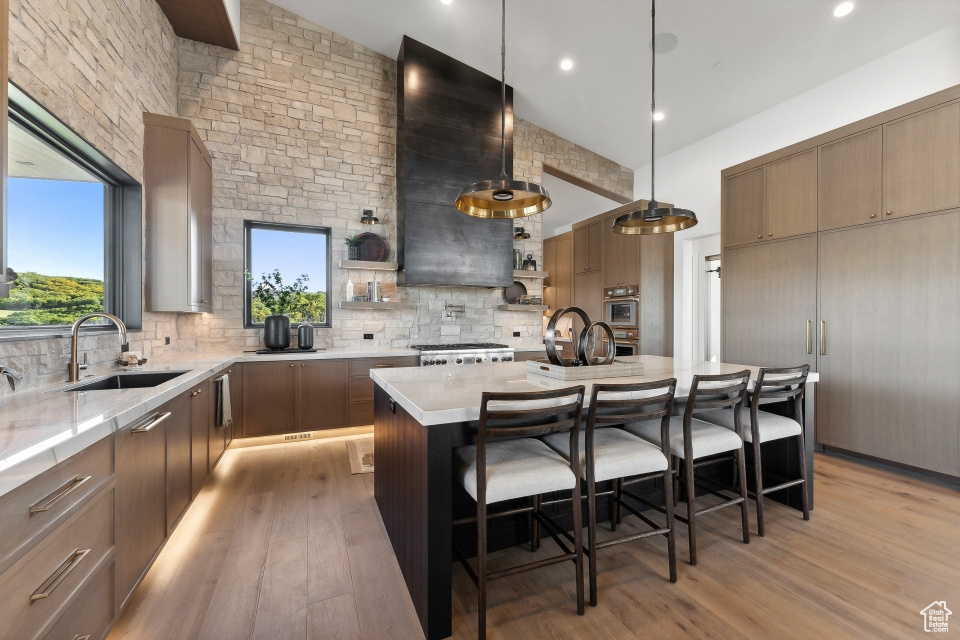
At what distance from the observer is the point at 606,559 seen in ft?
6.76

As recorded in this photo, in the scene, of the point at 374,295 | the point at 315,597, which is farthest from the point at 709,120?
the point at 315,597

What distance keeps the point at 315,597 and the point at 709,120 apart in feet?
19.0

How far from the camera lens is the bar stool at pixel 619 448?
170cm

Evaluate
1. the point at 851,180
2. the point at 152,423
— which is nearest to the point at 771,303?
the point at 851,180

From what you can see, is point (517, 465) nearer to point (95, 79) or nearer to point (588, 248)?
point (95, 79)

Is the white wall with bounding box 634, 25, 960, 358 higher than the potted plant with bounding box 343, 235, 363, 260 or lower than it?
higher

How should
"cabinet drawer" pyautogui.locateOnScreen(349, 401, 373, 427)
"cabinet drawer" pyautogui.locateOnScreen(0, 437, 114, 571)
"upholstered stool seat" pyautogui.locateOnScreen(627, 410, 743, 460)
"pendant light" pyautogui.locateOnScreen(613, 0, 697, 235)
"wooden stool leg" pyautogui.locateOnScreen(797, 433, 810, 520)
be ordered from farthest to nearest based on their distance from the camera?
1. "cabinet drawer" pyautogui.locateOnScreen(349, 401, 373, 427)
2. "pendant light" pyautogui.locateOnScreen(613, 0, 697, 235)
3. "wooden stool leg" pyautogui.locateOnScreen(797, 433, 810, 520)
4. "upholstered stool seat" pyautogui.locateOnScreen(627, 410, 743, 460)
5. "cabinet drawer" pyautogui.locateOnScreen(0, 437, 114, 571)

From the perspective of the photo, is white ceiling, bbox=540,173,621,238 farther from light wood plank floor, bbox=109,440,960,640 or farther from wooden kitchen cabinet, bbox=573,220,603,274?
light wood plank floor, bbox=109,440,960,640

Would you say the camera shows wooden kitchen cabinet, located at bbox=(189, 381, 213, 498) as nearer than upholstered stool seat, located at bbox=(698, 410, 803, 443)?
No

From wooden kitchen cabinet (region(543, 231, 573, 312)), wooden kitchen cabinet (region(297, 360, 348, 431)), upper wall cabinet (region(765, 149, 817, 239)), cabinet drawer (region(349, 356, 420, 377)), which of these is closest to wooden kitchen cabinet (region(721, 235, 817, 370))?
upper wall cabinet (region(765, 149, 817, 239))

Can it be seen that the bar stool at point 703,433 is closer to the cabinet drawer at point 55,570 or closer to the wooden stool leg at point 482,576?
the wooden stool leg at point 482,576

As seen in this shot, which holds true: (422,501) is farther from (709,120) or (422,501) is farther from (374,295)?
(709,120)

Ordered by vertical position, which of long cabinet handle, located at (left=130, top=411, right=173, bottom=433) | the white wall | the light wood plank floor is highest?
the white wall

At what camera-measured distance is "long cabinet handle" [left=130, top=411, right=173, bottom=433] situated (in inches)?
64.7
